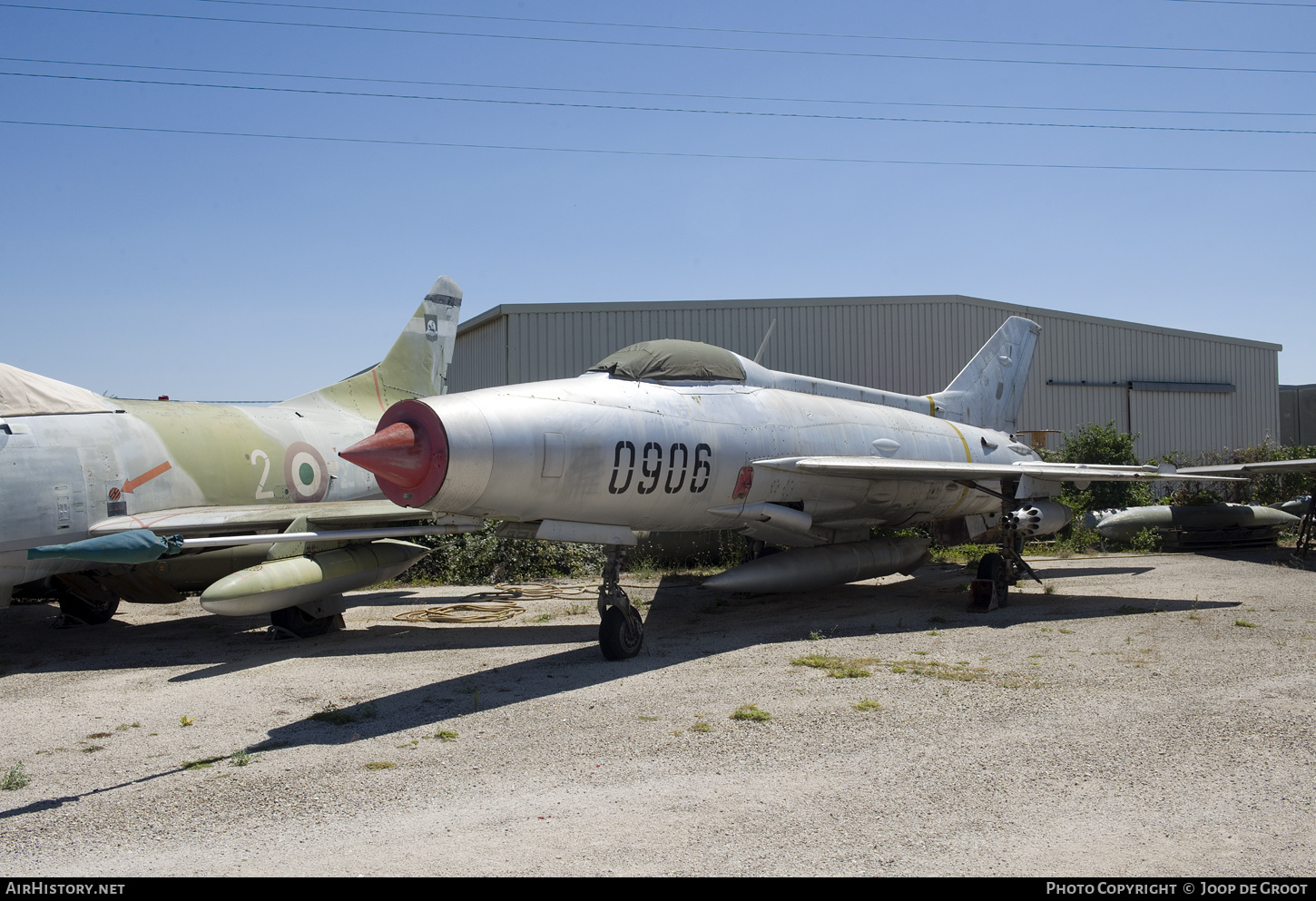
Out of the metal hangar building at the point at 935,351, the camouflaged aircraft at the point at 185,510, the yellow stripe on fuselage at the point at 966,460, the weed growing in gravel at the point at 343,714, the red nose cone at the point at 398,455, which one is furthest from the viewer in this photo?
the metal hangar building at the point at 935,351

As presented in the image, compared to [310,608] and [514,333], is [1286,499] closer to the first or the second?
[514,333]

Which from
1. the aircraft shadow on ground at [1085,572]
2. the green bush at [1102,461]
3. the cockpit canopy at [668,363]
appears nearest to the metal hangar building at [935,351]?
the green bush at [1102,461]

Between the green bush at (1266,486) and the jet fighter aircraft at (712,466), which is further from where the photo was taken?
the green bush at (1266,486)

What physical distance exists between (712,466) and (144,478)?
613 centimetres

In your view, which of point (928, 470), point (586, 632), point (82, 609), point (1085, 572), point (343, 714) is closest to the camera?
point (343, 714)

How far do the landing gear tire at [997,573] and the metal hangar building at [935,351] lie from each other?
9.09 meters

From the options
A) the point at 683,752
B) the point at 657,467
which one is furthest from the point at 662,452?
the point at 683,752

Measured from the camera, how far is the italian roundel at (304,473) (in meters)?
11.3

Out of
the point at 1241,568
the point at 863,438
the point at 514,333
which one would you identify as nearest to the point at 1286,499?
the point at 1241,568

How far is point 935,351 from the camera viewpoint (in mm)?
20625

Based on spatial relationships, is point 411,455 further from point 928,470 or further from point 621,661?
point 928,470

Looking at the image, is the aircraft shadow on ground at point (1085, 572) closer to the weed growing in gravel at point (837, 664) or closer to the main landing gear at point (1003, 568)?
the main landing gear at point (1003, 568)

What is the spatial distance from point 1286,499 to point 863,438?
1547cm

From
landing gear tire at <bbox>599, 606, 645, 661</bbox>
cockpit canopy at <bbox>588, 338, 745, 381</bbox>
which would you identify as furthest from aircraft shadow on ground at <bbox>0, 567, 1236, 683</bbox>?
cockpit canopy at <bbox>588, 338, 745, 381</bbox>
